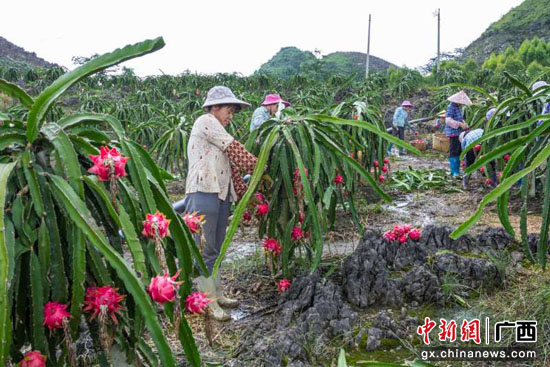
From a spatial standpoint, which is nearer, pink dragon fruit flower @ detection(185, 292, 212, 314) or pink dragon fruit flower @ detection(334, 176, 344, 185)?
pink dragon fruit flower @ detection(185, 292, 212, 314)

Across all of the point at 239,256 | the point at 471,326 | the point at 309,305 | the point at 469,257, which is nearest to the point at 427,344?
the point at 471,326

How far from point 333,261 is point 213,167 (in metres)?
1.23

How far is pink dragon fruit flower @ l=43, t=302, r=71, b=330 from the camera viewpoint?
1368mm

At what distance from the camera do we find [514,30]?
43594mm

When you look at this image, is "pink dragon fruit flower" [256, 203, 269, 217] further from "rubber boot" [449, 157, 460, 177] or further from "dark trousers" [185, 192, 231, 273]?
"rubber boot" [449, 157, 460, 177]

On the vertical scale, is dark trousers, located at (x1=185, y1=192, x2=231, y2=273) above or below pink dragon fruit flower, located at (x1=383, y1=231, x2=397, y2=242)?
above

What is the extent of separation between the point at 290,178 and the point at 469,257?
4.57 ft

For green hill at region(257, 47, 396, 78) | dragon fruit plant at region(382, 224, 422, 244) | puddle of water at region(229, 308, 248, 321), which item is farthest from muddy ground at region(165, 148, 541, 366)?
green hill at region(257, 47, 396, 78)

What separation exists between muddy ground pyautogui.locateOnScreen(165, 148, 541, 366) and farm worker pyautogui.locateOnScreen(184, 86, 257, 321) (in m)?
0.26

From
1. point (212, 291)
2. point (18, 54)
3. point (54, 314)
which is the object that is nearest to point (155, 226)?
point (54, 314)

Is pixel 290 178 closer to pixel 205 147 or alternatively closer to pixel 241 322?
pixel 205 147

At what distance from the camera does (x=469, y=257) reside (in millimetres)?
3568

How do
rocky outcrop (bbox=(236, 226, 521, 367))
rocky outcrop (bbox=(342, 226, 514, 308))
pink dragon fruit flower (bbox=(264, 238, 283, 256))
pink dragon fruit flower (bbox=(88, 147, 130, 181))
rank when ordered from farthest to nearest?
pink dragon fruit flower (bbox=(264, 238, 283, 256)) < rocky outcrop (bbox=(342, 226, 514, 308)) < rocky outcrop (bbox=(236, 226, 521, 367)) < pink dragon fruit flower (bbox=(88, 147, 130, 181))

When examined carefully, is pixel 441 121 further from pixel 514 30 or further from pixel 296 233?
pixel 514 30
